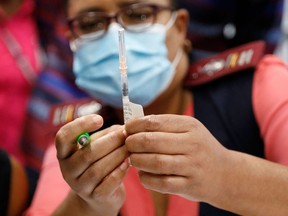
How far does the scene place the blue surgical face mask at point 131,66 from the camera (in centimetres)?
104

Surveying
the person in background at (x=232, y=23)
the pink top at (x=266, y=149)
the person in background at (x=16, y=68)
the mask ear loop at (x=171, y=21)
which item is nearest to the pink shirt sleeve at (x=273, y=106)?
the pink top at (x=266, y=149)

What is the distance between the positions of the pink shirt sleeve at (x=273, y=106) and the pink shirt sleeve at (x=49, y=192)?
40 centimetres

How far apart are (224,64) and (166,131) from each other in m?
0.44

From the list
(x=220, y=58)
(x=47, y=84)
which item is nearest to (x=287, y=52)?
(x=220, y=58)

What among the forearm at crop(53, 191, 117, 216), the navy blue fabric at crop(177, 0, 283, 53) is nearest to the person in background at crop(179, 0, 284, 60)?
the navy blue fabric at crop(177, 0, 283, 53)

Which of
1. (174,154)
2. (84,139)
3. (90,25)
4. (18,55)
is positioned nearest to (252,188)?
(174,154)

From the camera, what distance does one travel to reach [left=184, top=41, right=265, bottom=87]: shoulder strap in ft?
3.64

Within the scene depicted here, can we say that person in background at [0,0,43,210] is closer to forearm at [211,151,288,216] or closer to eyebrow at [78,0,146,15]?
eyebrow at [78,0,146,15]

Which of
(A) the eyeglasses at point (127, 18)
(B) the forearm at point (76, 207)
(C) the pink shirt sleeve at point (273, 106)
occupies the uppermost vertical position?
(A) the eyeglasses at point (127, 18)

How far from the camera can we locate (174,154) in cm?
74

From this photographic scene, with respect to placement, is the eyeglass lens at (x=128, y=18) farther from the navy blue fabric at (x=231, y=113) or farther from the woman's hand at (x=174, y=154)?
the woman's hand at (x=174, y=154)

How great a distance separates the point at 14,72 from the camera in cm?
156

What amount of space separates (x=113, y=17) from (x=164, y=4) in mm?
123

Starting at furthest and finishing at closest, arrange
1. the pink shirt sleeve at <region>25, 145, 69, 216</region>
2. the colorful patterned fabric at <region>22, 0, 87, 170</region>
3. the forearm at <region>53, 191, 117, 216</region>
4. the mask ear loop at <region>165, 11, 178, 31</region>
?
the colorful patterned fabric at <region>22, 0, 87, 170</region> → the mask ear loop at <region>165, 11, 178, 31</region> → the pink shirt sleeve at <region>25, 145, 69, 216</region> → the forearm at <region>53, 191, 117, 216</region>
